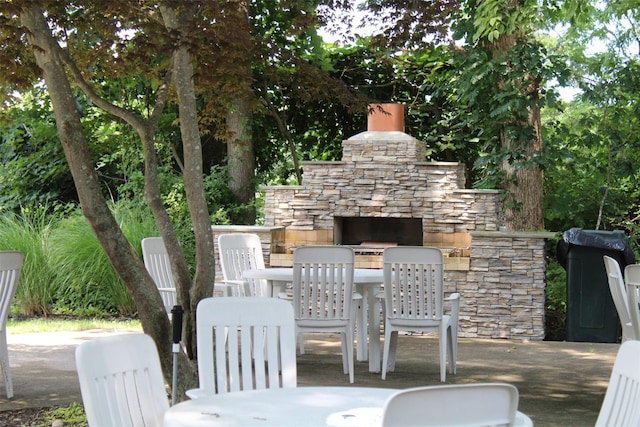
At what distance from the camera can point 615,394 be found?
2.50 meters

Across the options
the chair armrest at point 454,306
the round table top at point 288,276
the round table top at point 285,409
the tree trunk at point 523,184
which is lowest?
the chair armrest at point 454,306

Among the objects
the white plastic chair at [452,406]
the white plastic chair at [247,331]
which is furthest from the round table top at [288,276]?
the white plastic chair at [452,406]

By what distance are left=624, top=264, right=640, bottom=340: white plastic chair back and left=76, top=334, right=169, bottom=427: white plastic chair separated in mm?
3482

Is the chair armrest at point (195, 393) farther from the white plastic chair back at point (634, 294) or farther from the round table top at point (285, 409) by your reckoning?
the white plastic chair back at point (634, 294)

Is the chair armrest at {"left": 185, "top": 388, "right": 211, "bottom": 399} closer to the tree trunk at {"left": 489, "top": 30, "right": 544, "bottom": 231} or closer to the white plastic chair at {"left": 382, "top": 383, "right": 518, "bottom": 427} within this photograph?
the white plastic chair at {"left": 382, "top": 383, "right": 518, "bottom": 427}

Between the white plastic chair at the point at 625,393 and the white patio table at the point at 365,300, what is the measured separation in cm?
396

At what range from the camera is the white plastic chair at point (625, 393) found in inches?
93.6

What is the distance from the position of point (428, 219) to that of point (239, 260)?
2333 millimetres

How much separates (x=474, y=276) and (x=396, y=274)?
2.46m

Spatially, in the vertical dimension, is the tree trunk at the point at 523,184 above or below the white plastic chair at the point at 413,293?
above

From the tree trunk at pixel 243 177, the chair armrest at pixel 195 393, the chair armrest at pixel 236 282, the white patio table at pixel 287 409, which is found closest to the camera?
the white patio table at pixel 287 409

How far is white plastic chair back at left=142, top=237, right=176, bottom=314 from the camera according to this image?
6.98 m

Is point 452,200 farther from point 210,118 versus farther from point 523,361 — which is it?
point 210,118

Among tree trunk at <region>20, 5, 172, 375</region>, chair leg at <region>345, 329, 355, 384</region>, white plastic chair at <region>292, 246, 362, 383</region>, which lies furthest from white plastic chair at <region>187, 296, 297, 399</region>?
white plastic chair at <region>292, 246, 362, 383</region>
